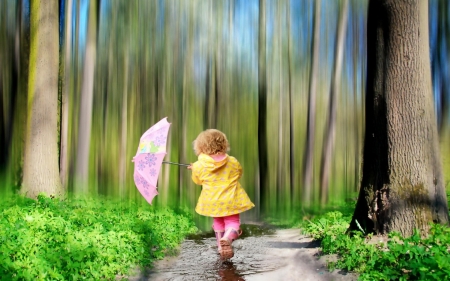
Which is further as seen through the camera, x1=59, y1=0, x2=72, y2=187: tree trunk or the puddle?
x1=59, y1=0, x2=72, y2=187: tree trunk

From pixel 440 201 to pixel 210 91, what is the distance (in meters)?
17.3

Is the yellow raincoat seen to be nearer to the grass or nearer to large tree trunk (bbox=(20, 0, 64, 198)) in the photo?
the grass

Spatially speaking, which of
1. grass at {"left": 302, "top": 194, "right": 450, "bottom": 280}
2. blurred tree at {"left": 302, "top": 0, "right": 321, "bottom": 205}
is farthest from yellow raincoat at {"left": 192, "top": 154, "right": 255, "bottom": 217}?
blurred tree at {"left": 302, "top": 0, "right": 321, "bottom": 205}

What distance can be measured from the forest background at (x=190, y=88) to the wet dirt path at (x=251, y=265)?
24.6 feet

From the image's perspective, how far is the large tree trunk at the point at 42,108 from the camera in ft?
33.8

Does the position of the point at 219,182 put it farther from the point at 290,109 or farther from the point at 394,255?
the point at 290,109

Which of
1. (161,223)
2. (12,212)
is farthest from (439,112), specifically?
(12,212)

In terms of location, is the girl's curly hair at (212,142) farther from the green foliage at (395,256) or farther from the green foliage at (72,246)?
the green foliage at (395,256)

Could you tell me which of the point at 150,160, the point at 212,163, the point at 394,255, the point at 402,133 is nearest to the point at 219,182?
the point at 212,163

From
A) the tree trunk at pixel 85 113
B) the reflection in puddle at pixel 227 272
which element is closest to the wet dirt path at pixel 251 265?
the reflection in puddle at pixel 227 272

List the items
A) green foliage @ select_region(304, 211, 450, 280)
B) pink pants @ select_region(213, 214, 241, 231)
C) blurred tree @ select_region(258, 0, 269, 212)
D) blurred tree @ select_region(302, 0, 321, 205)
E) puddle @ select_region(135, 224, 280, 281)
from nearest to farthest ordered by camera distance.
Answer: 1. green foliage @ select_region(304, 211, 450, 280)
2. puddle @ select_region(135, 224, 280, 281)
3. pink pants @ select_region(213, 214, 241, 231)
4. blurred tree @ select_region(302, 0, 321, 205)
5. blurred tree @ select_region(258, 0, 269, 212)

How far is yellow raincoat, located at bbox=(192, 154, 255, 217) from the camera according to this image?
21.6 feet

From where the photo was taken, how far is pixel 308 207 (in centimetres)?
1661

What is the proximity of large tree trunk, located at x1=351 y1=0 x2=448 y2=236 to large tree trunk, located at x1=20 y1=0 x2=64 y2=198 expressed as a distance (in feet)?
24.0
